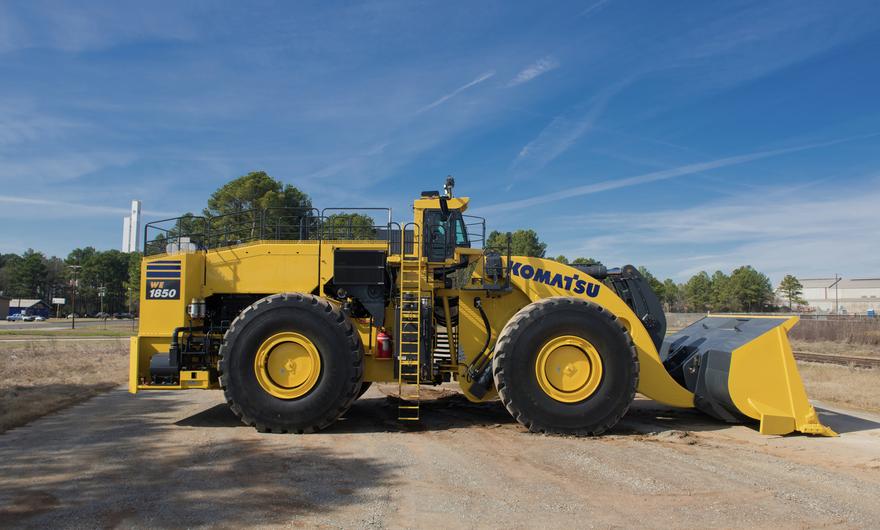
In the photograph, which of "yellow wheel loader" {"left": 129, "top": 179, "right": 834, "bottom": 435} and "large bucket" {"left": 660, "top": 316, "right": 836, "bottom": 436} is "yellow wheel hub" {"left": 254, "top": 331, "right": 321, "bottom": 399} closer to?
"yellow wheel loader" {"left": 129, "top": 179, "right": 834, "bottom": 435}

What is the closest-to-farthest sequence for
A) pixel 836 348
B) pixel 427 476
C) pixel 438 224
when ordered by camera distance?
1. pixel 427 476
2. pixel 438 224
3. pixel 836 348

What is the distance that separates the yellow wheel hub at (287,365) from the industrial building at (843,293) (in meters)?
132

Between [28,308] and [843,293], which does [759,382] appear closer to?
[28,308]

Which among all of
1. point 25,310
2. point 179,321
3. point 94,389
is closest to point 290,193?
point 94,389

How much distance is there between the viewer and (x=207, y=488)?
6.02 m

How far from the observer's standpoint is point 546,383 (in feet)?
29.5

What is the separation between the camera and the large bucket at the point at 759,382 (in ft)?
29.1

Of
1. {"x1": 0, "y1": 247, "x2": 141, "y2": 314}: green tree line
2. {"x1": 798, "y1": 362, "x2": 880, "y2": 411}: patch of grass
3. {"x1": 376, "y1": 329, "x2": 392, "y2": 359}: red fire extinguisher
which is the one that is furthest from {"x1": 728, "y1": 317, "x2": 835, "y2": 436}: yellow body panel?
{"x1": 0, "y1": 247, "x2": 141, "y2": 314}: green tree line

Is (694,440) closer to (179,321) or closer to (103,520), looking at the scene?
(103,520)

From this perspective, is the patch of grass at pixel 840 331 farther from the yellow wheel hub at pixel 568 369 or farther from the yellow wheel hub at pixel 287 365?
the yellow wheel hub at pixel 287 365

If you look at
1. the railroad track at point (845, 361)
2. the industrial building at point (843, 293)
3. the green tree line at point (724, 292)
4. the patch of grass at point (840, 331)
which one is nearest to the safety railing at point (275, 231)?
the railroad track at point (845, 361)

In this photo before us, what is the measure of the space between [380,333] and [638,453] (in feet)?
14.5

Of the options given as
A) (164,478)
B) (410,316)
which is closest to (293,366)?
(410,316)

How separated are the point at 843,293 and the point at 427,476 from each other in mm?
161383
